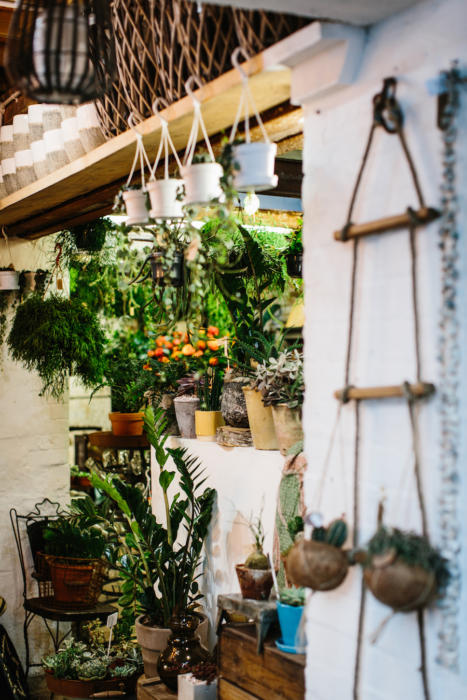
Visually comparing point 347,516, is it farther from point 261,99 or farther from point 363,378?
point 261,99

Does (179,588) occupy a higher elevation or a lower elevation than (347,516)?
lower

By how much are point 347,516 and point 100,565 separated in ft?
8.70

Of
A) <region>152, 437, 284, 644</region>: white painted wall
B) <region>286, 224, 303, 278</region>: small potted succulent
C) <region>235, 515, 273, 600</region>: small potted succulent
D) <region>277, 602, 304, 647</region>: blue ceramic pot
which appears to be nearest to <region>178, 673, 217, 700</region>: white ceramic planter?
<region>235, 515, 273, 600</region>: small potted succulent

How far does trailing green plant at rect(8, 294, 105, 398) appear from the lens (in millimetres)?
4852

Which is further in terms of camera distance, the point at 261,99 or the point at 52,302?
the point at 52,302

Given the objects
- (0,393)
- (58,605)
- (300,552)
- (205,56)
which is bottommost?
(58,605)

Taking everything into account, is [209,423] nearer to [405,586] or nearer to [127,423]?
[127,423]

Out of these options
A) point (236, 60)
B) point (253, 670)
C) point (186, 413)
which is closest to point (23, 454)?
point (186, 413)

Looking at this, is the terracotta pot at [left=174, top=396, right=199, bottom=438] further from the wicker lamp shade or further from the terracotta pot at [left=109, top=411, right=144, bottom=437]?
the wicker lamp shade

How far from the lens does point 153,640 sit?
147 inches

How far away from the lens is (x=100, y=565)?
14.9 feet

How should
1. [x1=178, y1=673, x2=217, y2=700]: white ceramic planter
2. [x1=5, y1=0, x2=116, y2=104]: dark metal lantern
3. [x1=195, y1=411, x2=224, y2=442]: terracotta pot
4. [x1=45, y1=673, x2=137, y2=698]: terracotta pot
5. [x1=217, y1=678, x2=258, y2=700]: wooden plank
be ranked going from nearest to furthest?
[x1=5, y1=0, x2=116, y2=104]: dark metal lantern → [x1=217, y1=678, x2=258, y2=700]: wooden plank → [x1=178, y1=673, x2=217, y2=700]: white ceramic planter → [x1=45, y1=673, x2=137, y2=698]: terracotta pot → [x1=195, y1=411, x2=224, y2=442]: terracotta pot

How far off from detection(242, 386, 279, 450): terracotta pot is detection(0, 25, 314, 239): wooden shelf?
1.11 m

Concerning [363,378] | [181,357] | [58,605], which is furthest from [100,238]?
[363,378]
